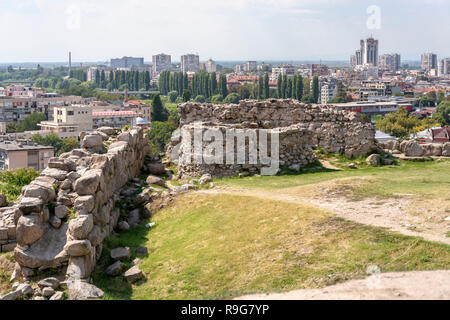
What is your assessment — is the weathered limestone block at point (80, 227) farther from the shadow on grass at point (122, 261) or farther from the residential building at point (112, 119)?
the residential building at point (112, 119)

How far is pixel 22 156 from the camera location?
67562 millimetres

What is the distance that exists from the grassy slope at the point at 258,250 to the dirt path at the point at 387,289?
0.79ft

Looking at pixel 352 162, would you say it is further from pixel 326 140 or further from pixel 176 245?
pixel 176 245

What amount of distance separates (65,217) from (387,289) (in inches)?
308

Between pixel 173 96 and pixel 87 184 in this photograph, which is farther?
pixel 173 96

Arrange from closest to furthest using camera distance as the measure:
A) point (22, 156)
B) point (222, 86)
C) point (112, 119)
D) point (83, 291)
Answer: point (83, 291) < point (22, 156) < point (112, 119) < point (222, 86)

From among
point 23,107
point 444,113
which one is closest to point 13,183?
point 23,107

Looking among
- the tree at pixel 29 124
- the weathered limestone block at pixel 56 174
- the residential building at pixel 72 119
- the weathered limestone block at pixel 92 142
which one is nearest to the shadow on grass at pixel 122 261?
the weathered limestone block at pixel 56 174

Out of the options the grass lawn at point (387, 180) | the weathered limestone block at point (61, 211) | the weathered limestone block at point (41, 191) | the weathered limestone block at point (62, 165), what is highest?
the weathered limestone block at point (62, 165)

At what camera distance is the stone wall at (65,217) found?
1158 centimetres

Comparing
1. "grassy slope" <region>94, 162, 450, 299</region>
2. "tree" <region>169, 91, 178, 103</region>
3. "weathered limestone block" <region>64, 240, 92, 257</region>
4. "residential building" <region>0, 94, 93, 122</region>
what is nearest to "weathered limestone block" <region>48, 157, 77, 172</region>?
"grassy slope" <region>94, 162, 450, 299</region>

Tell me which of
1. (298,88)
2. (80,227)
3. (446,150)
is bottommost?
(80,227)

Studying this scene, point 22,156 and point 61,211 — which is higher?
point 61,211

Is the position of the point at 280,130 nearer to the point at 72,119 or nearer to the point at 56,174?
the point at 56,174
